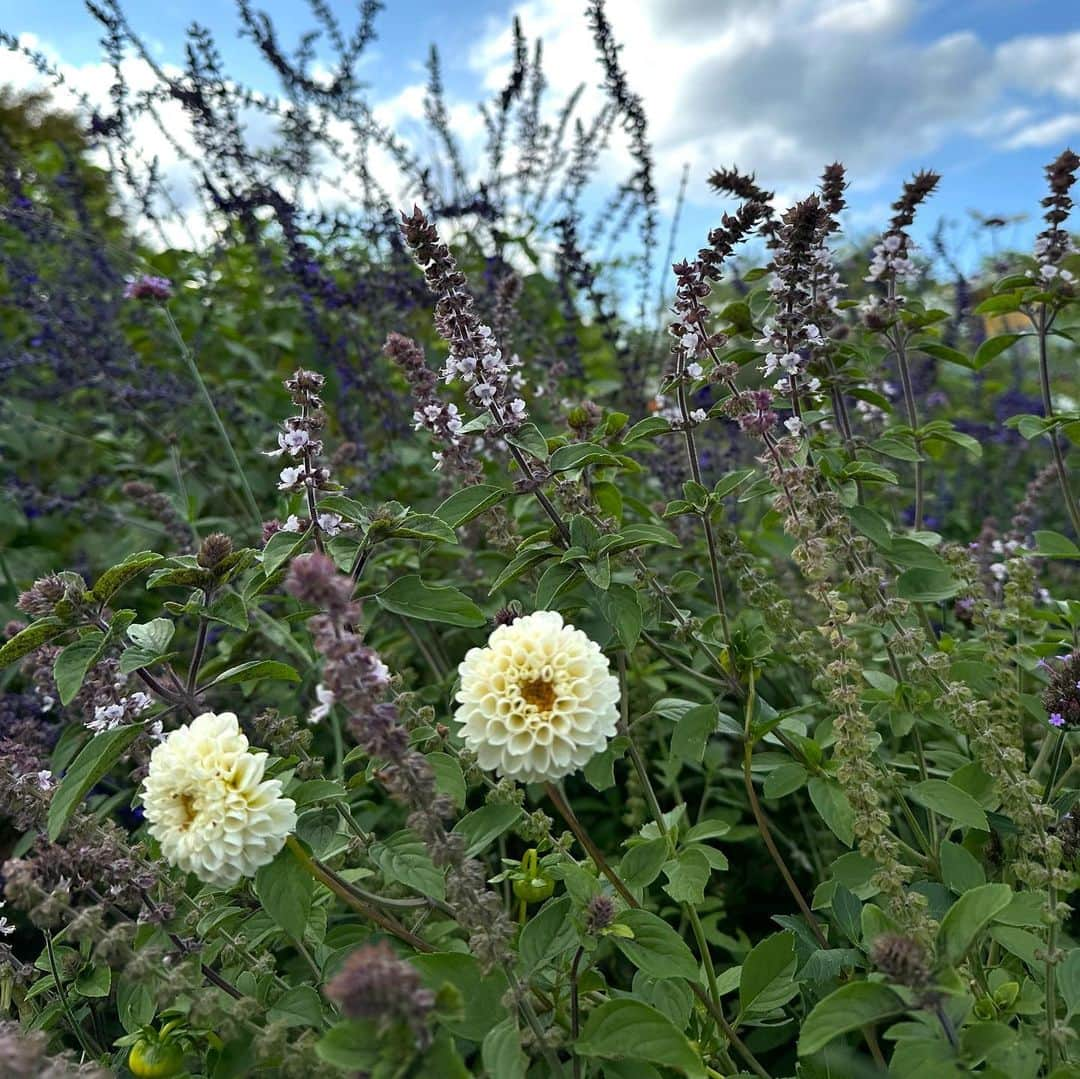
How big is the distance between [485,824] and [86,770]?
634 millimetres

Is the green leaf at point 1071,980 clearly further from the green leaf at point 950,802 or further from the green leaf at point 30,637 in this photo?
the green leaf at point 30,637

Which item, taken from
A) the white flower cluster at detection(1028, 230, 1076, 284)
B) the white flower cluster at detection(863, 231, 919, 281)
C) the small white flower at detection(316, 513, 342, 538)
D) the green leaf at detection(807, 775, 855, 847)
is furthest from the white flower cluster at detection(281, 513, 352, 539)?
the white flower cluster at detection(1028, 230, 1076, 284)

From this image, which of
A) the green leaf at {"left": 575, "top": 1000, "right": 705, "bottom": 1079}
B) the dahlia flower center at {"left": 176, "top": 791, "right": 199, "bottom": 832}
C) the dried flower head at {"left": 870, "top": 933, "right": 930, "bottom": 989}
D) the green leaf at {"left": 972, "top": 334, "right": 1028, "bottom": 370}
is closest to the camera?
the dried flower head at {"left": 870, "top": 933, "right": 930, "bottom": 989}

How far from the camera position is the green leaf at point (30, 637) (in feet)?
4.87

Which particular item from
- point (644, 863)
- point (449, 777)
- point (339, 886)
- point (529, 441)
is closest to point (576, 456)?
point (529, 441)

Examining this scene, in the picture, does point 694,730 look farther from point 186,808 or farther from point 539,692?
point 186,808

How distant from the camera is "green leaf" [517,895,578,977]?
1.40 meters

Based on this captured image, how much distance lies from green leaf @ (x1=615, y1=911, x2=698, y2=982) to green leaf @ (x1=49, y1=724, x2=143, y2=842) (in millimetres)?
833

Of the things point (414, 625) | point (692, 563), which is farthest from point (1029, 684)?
point (414, 625)

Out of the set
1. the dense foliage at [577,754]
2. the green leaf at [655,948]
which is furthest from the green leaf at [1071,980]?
the green leaf at [655,948]

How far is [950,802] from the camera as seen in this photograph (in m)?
1.69

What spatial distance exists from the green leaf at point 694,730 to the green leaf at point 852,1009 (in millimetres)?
629

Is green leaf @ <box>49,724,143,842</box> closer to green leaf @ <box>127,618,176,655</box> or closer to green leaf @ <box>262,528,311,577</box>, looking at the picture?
green leaf @ <box>127,618,176,655</box>

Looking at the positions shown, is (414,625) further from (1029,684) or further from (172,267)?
(172,267)
